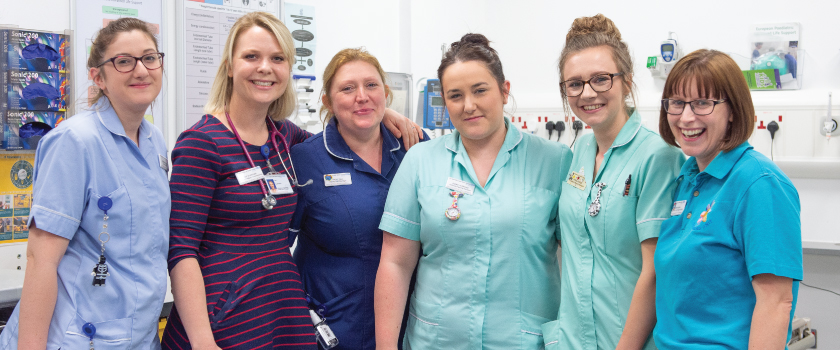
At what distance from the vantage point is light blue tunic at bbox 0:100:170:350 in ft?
4.12

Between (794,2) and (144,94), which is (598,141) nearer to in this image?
(144,94)

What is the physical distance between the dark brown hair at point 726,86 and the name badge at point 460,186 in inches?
22.9

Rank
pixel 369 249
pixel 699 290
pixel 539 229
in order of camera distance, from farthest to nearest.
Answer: pixel 369 249
pixel 539 229
pixel 699 290

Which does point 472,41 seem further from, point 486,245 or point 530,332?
point 530,332

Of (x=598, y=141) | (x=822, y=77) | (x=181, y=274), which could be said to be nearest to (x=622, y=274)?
(x=598, y=141)

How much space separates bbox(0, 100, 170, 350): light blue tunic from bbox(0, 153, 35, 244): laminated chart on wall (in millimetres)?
1278

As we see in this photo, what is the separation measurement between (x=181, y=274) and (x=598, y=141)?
1.11 meters

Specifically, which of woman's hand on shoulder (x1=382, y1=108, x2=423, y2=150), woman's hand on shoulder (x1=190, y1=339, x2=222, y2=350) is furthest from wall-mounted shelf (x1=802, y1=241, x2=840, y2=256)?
woman's hand on shoulder (x1=190, y1=339, x2=222, y2=350)

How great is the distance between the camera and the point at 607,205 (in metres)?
1.36

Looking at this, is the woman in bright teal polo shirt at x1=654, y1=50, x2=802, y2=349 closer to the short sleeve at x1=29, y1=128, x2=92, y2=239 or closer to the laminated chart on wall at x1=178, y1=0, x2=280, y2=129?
the short sleeve at x1=29, y1=128, x2=92, y2=239

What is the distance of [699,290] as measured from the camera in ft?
3.75

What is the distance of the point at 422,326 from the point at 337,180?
51 cm

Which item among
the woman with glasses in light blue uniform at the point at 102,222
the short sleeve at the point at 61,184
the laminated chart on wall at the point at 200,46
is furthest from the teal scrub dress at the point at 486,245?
the laminated chart on wall at the point at 200,46

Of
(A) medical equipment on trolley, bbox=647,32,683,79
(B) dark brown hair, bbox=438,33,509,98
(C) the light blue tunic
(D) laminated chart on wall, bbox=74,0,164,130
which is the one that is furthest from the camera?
(A) medical equipment on trolley, bbox=647,32,683,79
